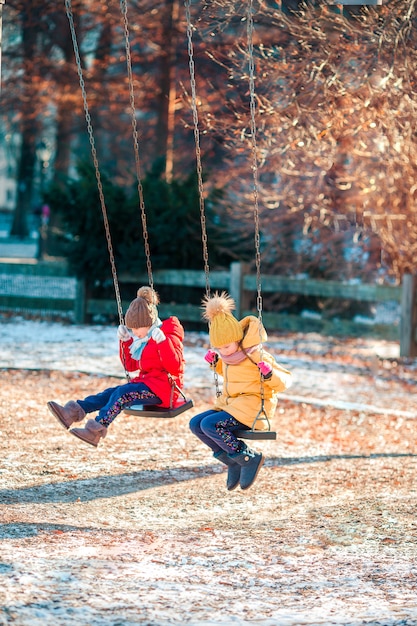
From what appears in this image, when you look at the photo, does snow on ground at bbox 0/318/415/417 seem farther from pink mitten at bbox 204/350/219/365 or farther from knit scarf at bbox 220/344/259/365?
knit scarf at bbox 220/344/259/365

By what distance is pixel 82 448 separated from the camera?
858 centimetres

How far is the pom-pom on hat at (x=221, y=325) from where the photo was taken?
21.8 ft

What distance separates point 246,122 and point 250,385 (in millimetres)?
5294

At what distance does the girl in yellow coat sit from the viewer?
21.9 ft

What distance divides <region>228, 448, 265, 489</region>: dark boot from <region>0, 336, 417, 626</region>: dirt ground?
28 cm

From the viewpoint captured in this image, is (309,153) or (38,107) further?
(38,107)

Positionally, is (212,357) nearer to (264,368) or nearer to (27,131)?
(264,368)

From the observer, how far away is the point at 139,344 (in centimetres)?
717

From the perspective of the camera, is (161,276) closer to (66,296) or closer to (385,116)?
(66,296)

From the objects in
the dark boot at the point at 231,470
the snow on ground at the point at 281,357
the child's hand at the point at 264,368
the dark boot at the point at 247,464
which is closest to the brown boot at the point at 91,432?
the dark boot at the point at 231,470

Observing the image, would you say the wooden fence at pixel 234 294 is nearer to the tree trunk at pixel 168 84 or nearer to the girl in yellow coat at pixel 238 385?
the tree trunk at pixel 168 84

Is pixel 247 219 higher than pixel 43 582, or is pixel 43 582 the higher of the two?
pixel 247 219

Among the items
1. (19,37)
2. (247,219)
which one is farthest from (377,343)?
(19,37)

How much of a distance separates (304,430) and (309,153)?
4.09 metres
